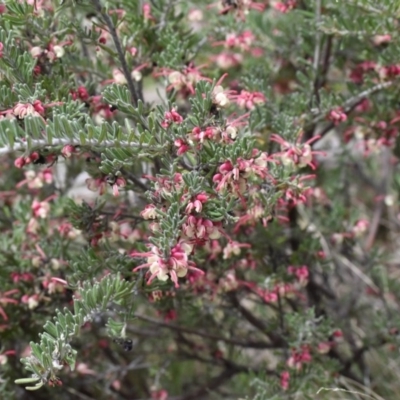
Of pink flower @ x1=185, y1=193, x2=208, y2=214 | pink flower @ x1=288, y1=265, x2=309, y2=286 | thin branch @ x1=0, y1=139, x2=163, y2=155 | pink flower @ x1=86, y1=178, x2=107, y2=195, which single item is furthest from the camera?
pink flower @ x1=288, y1=265, x2=309, y2=286

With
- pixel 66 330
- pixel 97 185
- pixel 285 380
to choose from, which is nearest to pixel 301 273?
pixel 285 380

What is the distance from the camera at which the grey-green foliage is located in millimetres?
1154

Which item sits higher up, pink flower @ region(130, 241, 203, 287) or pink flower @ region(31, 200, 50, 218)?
pink flower @ region(130, 241, 203, 287)

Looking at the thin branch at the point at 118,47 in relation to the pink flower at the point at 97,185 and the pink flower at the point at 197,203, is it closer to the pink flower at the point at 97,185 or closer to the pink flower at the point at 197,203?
the pink flower at the point at 97,185

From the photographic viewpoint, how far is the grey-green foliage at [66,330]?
1.15 m

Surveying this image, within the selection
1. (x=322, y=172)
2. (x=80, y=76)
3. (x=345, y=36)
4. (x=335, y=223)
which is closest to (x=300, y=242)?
(x=335, y=223)

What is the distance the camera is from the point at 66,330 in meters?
1.21

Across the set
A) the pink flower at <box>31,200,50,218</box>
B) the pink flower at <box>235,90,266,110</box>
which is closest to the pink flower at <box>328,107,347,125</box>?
the pink flower at <box>235,90,266,110</box>

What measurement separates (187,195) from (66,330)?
34 centimetres

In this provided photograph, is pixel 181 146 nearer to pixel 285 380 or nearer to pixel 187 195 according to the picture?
pixel 187 195

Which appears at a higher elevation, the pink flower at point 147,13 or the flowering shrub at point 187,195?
the pink flower at point 147,13

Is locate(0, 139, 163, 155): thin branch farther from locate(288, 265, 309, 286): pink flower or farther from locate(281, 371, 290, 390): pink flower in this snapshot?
locate(281, 371, 290, 390): pink flower

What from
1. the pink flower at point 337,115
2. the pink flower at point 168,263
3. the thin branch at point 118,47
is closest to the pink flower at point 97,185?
the thin branch at point 118,47

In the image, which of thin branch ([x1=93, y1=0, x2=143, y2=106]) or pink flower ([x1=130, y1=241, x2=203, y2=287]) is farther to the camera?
thin branch ([x1=93, y1=0, x2=143, y2=106])
